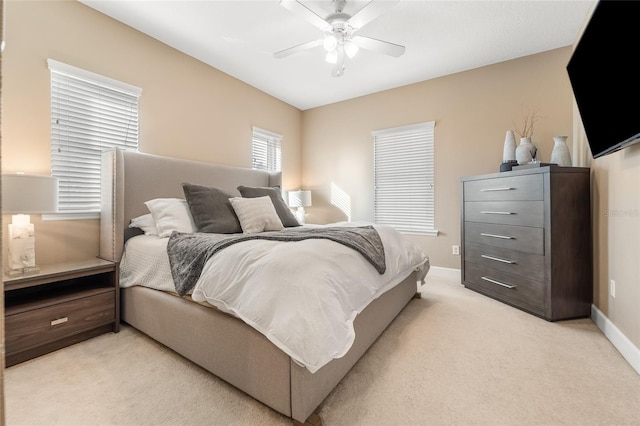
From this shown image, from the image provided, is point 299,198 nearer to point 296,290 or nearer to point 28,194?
point 28,194

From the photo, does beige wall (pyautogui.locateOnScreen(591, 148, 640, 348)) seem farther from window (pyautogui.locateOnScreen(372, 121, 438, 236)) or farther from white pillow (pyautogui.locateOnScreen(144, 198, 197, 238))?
white pillow (pyautogui.locateOnScreen(144, 198, 197, 238))

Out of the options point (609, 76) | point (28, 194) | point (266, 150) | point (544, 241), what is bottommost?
point (544, 241)

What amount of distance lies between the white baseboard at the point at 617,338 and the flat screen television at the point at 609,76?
1.22m

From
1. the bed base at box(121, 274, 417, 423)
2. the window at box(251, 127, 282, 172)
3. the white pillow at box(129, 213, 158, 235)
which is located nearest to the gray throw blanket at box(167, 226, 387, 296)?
the bed base at box(121, 274, 417, 423)

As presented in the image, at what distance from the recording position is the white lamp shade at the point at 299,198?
15.0 feet

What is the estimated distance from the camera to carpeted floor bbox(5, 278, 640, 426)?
4.72 feet

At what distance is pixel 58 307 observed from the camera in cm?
199

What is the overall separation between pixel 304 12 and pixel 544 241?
2.67 metres

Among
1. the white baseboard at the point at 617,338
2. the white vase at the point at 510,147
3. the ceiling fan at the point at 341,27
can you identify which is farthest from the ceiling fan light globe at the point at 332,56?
the white baseboard at the point at 617,338

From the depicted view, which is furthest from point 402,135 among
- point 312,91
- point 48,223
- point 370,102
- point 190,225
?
point 48,223

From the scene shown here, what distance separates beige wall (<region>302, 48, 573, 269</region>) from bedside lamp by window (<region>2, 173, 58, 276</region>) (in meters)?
3.52

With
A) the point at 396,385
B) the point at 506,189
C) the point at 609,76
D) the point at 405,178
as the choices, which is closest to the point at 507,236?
the point at 506,189

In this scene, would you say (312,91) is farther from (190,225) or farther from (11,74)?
(11,74)

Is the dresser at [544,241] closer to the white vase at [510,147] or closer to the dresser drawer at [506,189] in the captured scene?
the dresser drawer at [506,189]
